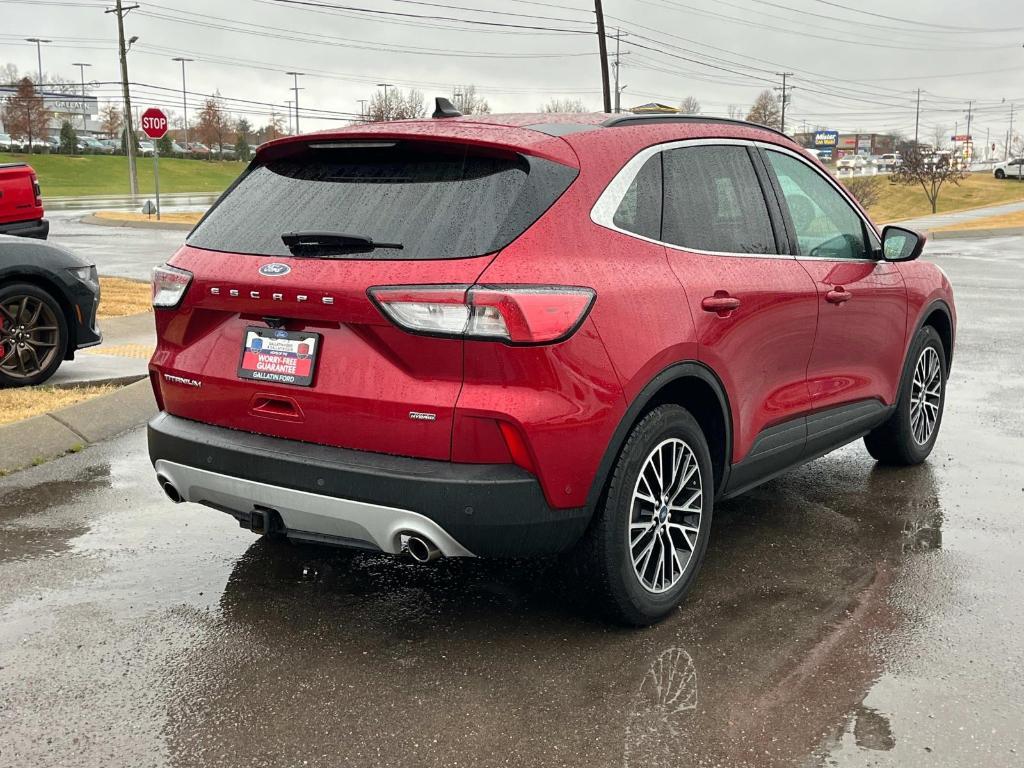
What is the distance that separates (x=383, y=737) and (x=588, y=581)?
94 centimetres

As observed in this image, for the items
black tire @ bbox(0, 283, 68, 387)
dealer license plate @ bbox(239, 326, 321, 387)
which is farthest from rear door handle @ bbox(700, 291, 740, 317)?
black tire @ bbox(0, 283, 68, 387)

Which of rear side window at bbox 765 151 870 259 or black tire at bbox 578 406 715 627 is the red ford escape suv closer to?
black tire at bbox 578 406 715 627

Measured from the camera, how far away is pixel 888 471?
20.5 feet

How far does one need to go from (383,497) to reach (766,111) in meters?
123

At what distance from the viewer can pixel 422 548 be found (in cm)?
355

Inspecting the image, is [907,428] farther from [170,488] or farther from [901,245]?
[170,488]

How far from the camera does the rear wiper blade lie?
3.56 m

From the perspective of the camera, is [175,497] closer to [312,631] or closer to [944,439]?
[312,631]

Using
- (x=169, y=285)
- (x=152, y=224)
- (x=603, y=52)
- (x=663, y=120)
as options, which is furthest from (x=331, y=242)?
(x=603, y=52)

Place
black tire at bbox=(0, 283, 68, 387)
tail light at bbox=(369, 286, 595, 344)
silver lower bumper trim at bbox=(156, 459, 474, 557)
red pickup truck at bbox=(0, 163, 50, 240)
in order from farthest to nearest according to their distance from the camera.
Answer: red pickup truck at bbox=(0, 163, 50, 240)
black tire at bbox=(0, 283, 68, 387)
silver lower bumper trim at bbox=(156, 459, 474, 557)
tail light at bbox=(369, 286, 595, 344)

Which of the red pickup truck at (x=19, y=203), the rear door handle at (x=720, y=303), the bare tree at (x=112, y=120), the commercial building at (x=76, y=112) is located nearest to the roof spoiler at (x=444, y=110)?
the rear door handle at (x=720, y=303)

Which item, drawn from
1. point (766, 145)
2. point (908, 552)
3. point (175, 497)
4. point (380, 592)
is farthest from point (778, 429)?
point (175, 497)

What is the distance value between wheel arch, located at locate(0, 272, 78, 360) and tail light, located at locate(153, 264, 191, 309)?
14.2 feet

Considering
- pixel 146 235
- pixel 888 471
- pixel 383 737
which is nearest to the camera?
pixel 383 737
